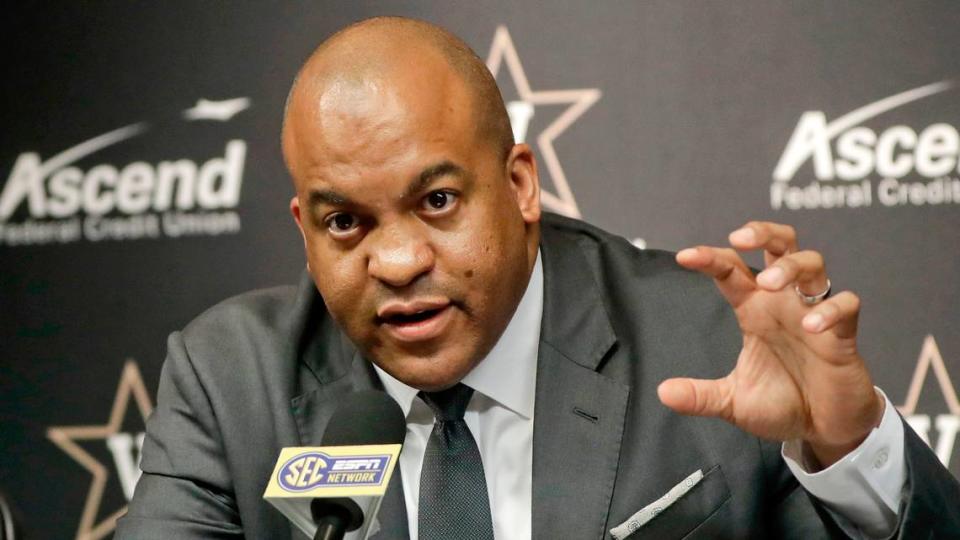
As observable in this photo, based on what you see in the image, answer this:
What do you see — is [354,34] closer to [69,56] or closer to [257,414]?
[257,414]

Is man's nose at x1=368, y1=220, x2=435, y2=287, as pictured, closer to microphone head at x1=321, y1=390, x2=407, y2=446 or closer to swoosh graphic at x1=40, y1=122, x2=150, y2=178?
microphone head at x1=321, y1=390, x2=407, y2=446

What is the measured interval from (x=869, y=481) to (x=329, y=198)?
0.91 metres

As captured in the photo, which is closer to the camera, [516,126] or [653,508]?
[653,508]

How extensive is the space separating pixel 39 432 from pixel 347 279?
172 centimetres

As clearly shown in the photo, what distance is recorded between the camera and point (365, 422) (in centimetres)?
177

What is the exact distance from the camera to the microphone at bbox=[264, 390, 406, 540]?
1516 mm

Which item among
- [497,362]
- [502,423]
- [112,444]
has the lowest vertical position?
[112,444]

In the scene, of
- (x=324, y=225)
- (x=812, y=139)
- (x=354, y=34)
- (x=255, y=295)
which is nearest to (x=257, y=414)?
(x=255, y=295)

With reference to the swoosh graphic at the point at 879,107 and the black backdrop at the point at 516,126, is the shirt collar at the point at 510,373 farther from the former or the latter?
the swoosh graphic at the point at 879,107

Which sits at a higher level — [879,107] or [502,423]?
[879,107]

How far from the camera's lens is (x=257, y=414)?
243cm

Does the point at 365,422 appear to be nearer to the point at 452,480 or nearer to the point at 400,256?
the point at 400,256

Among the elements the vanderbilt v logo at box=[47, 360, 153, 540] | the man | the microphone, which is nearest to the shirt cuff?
the man

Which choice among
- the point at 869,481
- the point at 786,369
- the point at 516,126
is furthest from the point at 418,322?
the point at 516,126
